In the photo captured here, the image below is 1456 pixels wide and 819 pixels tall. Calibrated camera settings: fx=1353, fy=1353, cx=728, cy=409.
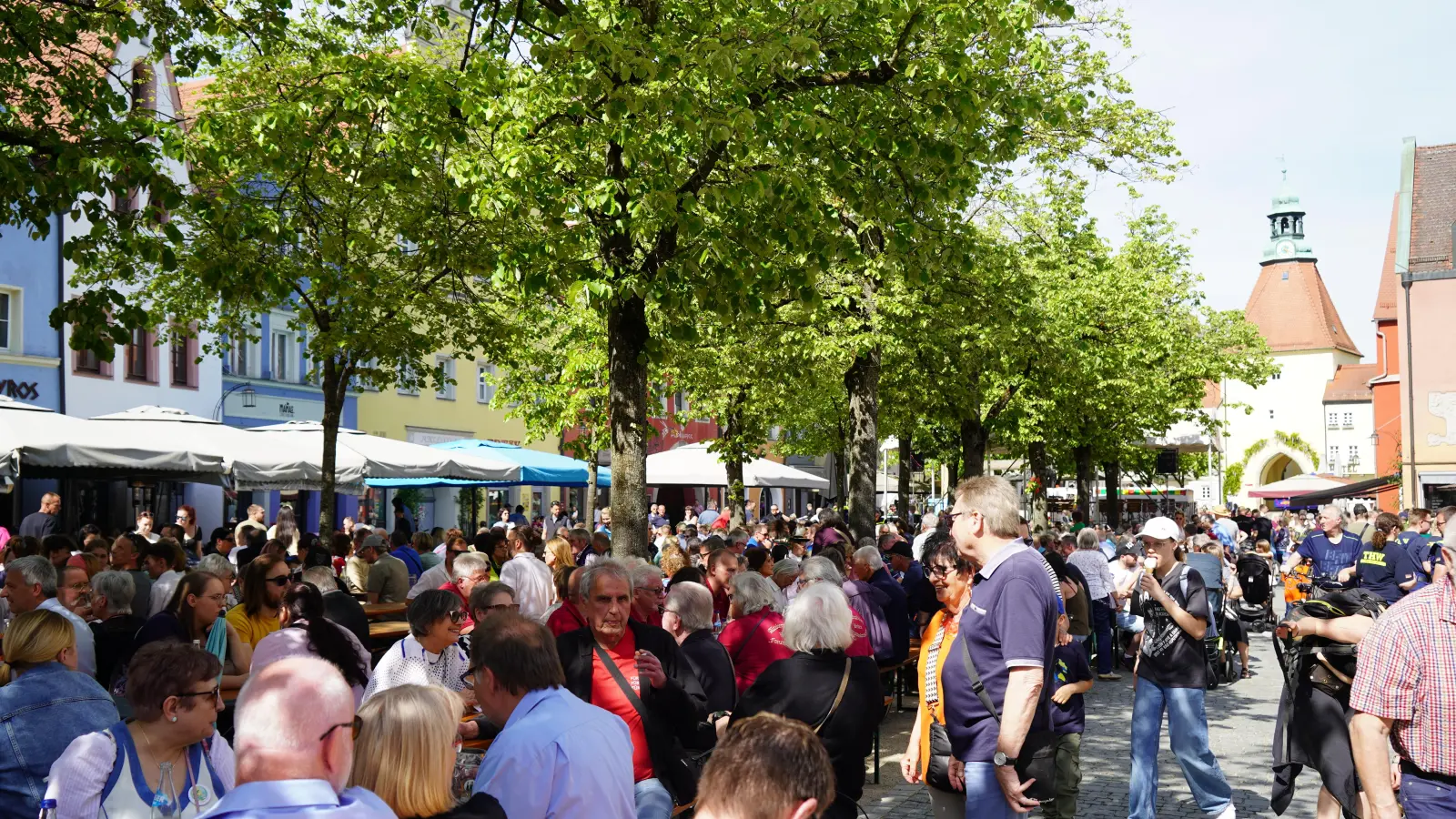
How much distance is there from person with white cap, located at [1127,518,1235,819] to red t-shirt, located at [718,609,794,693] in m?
2.26

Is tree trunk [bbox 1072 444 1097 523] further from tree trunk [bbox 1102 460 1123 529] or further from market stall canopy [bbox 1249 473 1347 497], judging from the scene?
market stall canopy [bbox 1249 473 1347 497]

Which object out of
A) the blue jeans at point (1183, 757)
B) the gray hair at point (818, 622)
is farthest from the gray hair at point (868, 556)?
the gray hair at point (818, 622)

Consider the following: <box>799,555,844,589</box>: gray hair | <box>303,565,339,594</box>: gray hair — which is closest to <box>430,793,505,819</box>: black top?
<box>303,565,339,594</box>: gray hair

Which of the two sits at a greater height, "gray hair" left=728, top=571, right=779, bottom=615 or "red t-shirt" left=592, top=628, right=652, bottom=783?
"gray hair" left=728, top=571, right=779, bottom=615

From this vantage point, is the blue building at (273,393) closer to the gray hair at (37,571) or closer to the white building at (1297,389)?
the gray hair at (37,571)

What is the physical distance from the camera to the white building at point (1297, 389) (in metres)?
108

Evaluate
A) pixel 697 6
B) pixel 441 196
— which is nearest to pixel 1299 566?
pixel 697 6

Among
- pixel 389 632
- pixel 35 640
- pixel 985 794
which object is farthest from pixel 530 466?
pixel 985 794

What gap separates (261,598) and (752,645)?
286cm

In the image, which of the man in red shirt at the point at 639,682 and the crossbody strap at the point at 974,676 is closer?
the crossbody strap at the point at 974,676

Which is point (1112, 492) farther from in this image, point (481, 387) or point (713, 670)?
point (713, 670)

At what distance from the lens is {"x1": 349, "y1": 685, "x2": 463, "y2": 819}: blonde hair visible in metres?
3.54

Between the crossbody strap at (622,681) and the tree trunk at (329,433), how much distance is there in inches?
442

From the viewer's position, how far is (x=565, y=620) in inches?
277
